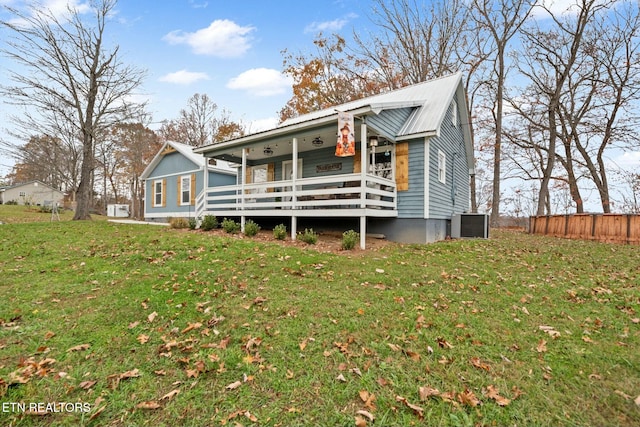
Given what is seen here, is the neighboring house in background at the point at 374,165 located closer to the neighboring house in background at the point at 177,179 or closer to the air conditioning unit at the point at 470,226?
the air conditioning unit at the point at 470,226

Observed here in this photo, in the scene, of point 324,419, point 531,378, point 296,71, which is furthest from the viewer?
point 296,71

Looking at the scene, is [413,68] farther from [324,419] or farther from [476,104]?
[324,419]

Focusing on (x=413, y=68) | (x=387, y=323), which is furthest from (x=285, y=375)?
(x=413, y=68)

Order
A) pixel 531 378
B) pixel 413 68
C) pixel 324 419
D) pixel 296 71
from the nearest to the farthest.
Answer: pixel 324 419, pixel 531 378, pixel 413 68, pixel 296 71

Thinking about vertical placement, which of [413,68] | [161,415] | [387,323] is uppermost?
[413,68]

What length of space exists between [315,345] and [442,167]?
32.4ft

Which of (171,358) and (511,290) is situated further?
(511,290)

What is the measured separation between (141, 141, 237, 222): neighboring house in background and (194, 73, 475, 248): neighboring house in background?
436 cm

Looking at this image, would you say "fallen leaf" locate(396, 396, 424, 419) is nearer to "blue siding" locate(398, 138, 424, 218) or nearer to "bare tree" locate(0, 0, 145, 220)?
"blue siding" locate(398, 138, 424, 218)

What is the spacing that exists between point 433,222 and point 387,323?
23.2 ft

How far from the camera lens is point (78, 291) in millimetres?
4617

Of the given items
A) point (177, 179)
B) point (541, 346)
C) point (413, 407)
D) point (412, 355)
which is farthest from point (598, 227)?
point (177, 179)

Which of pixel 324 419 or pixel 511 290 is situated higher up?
pixel 511 290

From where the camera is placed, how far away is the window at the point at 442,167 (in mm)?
10773
